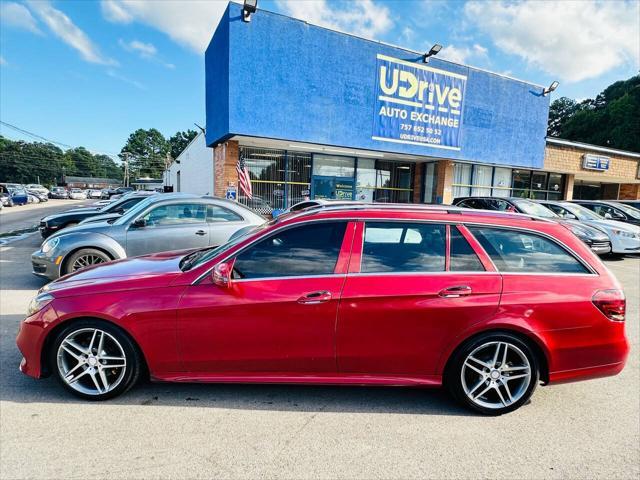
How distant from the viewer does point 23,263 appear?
7910 millimetres

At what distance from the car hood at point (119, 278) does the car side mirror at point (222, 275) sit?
0.34m

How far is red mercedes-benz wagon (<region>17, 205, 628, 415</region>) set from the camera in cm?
267

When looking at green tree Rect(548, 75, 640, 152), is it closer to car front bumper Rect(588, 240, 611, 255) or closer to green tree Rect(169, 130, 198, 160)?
car front bumper Rect(588, 240, 611, 255)

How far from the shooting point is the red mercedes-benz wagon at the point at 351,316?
8.75 ft

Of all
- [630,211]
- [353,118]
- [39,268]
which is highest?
[353,118]

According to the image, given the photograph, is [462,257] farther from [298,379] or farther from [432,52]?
[432,52]

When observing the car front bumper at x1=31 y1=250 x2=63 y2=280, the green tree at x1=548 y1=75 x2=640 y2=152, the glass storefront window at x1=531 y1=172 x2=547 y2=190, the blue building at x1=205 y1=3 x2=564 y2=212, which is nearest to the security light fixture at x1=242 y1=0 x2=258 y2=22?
the blue building at x1=205 y1=3 x2=564 y2=212

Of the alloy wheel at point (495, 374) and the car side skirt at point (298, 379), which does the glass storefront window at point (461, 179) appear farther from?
the car side skirt at point (298, 379)

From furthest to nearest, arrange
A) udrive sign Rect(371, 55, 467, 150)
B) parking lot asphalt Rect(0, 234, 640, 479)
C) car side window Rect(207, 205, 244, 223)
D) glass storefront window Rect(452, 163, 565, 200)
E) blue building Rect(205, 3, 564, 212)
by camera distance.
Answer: glass storefront window Rect(452, 163, 565, 200)
udrive sign Rect(371, 55, 467, 150)
blue building Rect(205, 3, 564, 212)
car side window Rect(207, 205, 244, 223)
parking lot asphalt Rect(0, 234, 640, 479)

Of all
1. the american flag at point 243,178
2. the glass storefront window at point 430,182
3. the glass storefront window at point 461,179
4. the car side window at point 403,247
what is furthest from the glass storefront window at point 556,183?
the car side window at point 403,247

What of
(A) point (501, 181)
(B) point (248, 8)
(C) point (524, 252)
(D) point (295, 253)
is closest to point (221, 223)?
(D) point (295, 253)

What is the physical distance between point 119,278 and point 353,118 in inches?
498

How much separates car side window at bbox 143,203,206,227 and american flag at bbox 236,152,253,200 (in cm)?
777

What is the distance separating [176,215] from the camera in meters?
6.11
